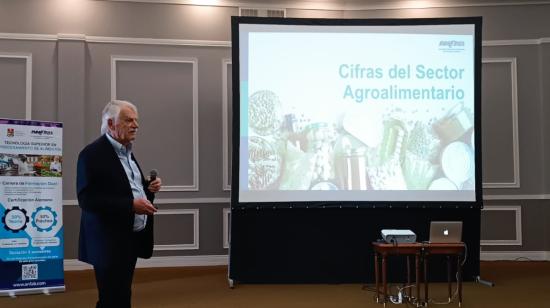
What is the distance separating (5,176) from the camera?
571 cm

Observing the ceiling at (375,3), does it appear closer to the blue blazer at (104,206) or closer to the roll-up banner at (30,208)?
the roll-up banner at (30,208)

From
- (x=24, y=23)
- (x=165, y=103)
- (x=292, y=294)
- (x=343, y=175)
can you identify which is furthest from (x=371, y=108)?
(x=24, y=23)

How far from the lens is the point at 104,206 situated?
9.14 ft

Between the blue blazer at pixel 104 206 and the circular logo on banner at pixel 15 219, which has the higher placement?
the blue blazer at pixel 104 206

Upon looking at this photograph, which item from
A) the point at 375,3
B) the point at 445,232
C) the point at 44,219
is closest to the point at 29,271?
the point at 44,219

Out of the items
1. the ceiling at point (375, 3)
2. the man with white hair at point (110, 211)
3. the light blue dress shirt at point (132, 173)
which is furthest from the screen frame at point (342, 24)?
the man with white hair at point (110, 211)

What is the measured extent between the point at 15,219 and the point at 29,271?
1.66ft

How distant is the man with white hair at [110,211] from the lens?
2799 mm

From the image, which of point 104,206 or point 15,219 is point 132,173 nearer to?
point 104,206

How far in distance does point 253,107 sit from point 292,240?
144cm

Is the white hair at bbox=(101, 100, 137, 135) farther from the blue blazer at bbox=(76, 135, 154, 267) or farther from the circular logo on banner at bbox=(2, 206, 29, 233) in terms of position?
the circular logo on banner at bbox=(2, 206, 29, 233)

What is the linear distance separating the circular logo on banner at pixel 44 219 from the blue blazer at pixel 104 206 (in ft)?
10.5

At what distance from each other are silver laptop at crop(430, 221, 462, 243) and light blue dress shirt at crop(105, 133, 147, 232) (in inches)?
113

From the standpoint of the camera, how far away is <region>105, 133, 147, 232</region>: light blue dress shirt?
298 centimetres
